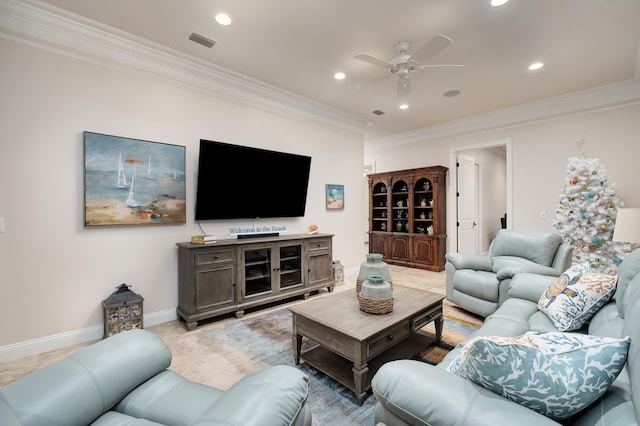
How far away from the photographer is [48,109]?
2.58m

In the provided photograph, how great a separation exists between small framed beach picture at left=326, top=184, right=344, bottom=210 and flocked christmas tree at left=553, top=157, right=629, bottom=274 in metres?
3.30

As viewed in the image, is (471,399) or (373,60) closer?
(471,399)

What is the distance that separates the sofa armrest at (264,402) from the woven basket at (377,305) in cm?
113

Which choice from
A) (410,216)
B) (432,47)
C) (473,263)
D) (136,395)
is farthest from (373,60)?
(410,216)

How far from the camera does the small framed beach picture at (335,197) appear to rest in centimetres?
498

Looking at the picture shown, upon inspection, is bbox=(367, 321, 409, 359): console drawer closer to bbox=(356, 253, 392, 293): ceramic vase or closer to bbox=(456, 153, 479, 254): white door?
bbox=(356, 253, 392, 293): ceramic vase

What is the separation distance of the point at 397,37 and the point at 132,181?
3067 mm

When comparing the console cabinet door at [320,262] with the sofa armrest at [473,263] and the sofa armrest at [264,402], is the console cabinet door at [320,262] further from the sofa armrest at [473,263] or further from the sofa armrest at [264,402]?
the sofa armrest at [264,402]

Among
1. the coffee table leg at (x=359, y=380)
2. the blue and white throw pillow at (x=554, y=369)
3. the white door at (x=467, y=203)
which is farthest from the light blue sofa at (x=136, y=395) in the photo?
the white door at (x=467, y=203)

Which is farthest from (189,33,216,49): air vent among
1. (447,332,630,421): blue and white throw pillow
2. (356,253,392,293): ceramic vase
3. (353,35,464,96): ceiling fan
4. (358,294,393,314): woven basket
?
(447,332,630,421): blue and white throw pillow

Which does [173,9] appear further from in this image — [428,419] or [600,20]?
[600,20]

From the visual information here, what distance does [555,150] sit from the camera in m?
4.65

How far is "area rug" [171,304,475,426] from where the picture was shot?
179 cm

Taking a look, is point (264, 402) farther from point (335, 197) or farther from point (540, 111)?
point (540, 111)
